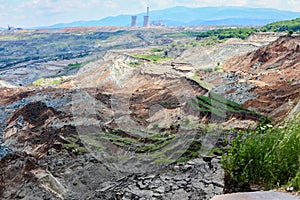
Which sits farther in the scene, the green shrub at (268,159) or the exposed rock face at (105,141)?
the exposed rock face at (105,141)

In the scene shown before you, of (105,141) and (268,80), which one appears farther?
(268,80)

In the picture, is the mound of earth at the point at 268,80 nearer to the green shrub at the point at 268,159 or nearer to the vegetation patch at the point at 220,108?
the vegetation patch at the point at 220,108

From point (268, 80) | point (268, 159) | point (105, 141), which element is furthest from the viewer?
point (268, 80)

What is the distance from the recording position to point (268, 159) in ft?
12.9

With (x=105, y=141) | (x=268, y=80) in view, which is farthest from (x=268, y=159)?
(x=268, y=80)

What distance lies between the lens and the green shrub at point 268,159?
383cm

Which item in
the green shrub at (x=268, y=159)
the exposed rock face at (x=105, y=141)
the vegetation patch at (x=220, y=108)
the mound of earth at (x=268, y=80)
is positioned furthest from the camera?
the mound of earth at (x=268, y=80)

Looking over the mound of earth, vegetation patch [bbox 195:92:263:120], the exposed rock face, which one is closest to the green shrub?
the exposed rock face

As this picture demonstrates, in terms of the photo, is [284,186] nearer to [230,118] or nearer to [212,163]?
[212,163]

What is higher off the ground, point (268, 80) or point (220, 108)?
point (268, 80)

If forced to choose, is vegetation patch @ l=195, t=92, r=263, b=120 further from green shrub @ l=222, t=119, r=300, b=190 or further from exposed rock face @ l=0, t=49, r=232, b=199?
green shrub @ l=222, t=119, r=300, b=190

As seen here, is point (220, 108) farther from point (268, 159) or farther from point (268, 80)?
point (268, 159)

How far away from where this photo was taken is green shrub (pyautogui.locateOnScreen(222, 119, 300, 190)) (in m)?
3.83

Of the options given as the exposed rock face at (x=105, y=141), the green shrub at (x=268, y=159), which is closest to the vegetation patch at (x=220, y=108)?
the exposed rock face at (x=105, y=141)
